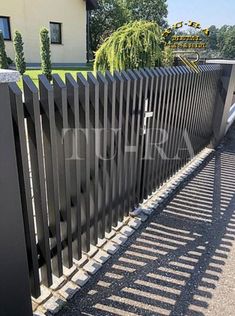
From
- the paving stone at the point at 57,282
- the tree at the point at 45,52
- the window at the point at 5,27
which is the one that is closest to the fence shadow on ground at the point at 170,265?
the paving stone at the point at 57,282

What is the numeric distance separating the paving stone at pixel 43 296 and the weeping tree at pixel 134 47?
4.24m

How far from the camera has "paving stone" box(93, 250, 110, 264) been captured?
2.53 meters

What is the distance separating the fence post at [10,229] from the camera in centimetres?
141

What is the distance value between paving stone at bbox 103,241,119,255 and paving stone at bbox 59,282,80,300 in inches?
20.3

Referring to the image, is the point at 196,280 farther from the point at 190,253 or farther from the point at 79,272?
the point at 79,272

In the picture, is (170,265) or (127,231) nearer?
(170,265)

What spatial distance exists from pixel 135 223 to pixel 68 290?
116 centimetres

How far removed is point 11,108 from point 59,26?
18.6m

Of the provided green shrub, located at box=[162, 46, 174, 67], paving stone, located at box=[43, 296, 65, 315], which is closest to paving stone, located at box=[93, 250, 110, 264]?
paving stone, located at box=[43, 296, 65, 315]

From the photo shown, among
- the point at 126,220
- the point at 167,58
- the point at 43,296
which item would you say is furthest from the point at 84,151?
the point at 167,58

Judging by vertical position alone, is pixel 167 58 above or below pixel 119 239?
above

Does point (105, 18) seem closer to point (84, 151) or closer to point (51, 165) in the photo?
point (84, 151)

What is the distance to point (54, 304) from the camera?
6.75ft

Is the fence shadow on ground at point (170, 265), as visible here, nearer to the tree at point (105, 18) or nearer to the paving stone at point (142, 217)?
the paving stone at point (142, 217)
